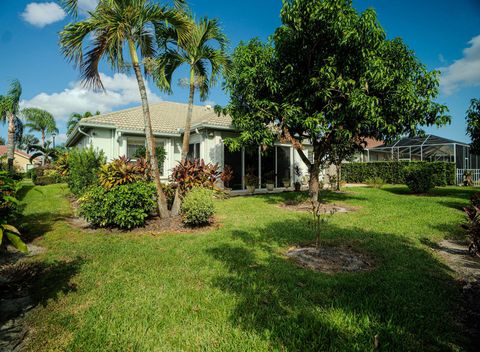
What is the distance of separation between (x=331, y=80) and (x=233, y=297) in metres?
8.06

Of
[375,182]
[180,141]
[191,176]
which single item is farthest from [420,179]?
[180,141]

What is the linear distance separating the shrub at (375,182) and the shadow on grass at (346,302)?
1803 cm

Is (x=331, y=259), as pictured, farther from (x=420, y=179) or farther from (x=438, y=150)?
(x=438, y=150)

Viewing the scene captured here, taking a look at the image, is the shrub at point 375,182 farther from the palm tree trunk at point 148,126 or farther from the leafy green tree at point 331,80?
the palm tree trunk at point 148,126

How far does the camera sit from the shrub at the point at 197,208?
7.25 meters

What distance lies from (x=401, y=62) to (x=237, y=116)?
6.64 meters

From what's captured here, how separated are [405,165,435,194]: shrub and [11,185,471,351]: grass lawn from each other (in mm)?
10698

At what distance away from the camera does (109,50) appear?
7.00 meters

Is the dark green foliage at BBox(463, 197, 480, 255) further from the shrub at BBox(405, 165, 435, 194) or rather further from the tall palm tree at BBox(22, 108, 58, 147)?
the tall palm tree at BBox(22, 108, 58, 147)

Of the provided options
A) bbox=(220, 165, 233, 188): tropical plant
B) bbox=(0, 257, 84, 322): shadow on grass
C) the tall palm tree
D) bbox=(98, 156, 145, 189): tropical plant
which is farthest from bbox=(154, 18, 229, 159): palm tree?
the tall palm tree

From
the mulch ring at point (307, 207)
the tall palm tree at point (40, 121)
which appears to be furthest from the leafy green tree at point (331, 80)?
the tall palm tree at point (40, 121)

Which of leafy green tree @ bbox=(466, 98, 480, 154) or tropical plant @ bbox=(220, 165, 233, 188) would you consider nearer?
tropical plant @ bbox=(220, 165, 233, 188)

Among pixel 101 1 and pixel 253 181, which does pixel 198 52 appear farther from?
pixel 253 181

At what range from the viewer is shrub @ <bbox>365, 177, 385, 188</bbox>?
21.7 meters
